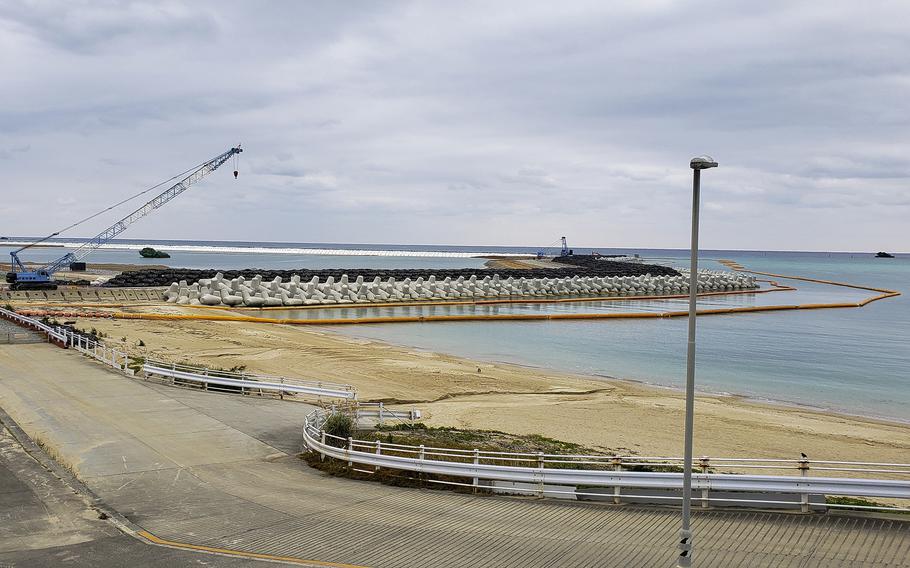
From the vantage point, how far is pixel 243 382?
23953 mm

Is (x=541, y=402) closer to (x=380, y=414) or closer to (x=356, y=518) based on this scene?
(x=380, y=414)

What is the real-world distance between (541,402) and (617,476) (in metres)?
12.9

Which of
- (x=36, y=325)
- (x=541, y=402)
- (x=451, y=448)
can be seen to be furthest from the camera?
(x=36, y=325)

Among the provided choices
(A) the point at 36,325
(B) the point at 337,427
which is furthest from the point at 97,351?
(B) the point at 337,427

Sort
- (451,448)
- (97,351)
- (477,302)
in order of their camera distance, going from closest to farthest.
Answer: (451,448), (97,351), (477,302)

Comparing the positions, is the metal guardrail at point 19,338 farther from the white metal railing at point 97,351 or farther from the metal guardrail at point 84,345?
the white metal railing at point 97,351

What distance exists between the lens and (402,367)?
32250 millimetres

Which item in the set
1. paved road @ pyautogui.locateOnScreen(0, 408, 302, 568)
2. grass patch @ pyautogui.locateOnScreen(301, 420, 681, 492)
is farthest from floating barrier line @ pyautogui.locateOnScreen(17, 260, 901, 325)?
paved road @ pyautogui.locateOnScreen(0, 408, 302, 568)

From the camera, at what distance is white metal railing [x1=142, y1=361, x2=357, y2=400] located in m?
23.8

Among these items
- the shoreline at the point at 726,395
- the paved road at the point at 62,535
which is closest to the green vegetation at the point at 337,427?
the paved road at the point at 62,535

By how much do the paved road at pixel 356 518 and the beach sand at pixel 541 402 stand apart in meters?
6.78

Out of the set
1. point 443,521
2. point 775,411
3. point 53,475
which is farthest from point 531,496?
point 775,411

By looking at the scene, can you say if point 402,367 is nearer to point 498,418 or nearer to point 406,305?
point 498,418

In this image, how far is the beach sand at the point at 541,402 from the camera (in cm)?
2064
